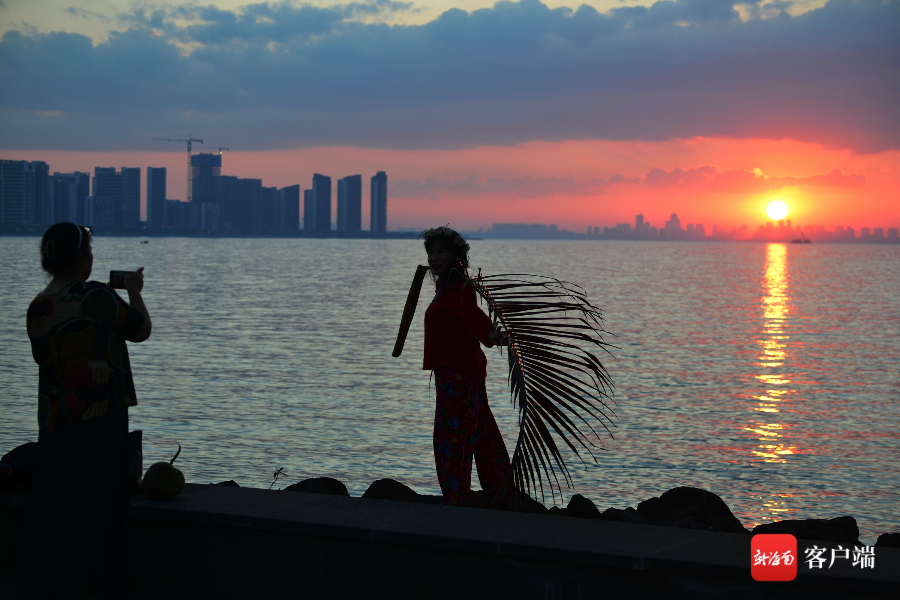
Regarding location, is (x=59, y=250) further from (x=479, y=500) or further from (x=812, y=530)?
(x=812, y=530)

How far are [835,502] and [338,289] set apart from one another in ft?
134

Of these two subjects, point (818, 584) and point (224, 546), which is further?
point (224, 546)

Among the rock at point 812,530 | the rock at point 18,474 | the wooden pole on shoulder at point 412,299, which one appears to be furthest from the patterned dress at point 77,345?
the rock at point 812,530

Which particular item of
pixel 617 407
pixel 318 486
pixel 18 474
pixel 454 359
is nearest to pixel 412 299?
pixel 454 359

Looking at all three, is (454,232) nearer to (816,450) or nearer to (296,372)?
(816,450)

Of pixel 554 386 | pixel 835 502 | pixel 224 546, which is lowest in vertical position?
pixel 835 502

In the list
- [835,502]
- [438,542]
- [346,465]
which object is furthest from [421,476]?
[438,542]

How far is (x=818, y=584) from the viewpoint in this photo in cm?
360

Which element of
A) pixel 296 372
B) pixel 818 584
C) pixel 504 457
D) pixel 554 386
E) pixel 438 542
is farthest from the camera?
pixel 296 372

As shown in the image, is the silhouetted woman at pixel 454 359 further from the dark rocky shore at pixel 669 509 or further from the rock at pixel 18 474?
the rock at pixel 18 474

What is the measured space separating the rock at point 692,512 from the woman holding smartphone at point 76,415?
4.38 metres

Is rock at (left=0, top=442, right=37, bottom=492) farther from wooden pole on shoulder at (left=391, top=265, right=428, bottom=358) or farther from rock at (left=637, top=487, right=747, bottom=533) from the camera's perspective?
rock at (left=637, top=487, right=747, bottom=533)

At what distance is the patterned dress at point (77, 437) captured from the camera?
→ 402 centimetres

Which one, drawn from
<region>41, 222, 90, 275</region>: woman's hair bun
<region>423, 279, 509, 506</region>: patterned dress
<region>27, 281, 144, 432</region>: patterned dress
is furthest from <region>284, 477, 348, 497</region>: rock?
<region>41, 222, 90, 275</region>: woman's hair bun
